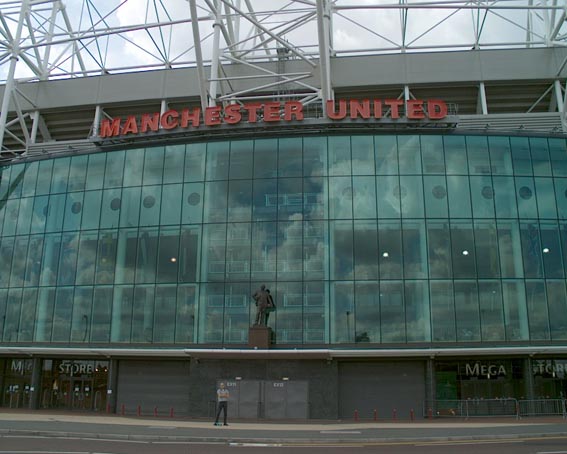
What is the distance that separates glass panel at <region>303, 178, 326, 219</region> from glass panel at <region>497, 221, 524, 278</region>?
981 cm

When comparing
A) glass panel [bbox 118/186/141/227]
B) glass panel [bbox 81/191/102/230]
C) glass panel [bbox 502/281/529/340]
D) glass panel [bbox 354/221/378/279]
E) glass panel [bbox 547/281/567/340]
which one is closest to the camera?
glass panel [bbox 502/281/529/340]

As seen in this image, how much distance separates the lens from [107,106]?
157 ft

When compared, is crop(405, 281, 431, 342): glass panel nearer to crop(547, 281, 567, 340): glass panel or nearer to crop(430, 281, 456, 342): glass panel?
crop(430, 281, 456, 342): glass panel

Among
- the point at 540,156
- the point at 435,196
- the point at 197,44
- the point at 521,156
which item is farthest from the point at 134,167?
the point at 540,156

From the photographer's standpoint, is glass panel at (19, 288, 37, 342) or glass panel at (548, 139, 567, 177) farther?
glass panel at (19, 288, 37, 342)

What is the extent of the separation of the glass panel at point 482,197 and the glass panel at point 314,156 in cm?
850

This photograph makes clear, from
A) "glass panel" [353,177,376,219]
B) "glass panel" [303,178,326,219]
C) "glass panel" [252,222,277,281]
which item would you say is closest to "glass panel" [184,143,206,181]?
"glass panel" [252,222,277,281]

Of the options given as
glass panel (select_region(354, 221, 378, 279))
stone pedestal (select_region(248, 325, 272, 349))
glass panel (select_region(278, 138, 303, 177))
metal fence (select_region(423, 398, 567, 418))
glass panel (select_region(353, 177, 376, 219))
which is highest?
glass panel (select_region(278, 138, 303, 177))

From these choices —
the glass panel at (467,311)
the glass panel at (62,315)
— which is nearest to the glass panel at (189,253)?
the glass panel at (62,315)

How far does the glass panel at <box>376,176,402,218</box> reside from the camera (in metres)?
34.9

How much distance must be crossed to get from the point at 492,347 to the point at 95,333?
22056 millimetres

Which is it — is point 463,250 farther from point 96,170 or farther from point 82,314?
point 96,170

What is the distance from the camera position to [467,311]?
33469mm

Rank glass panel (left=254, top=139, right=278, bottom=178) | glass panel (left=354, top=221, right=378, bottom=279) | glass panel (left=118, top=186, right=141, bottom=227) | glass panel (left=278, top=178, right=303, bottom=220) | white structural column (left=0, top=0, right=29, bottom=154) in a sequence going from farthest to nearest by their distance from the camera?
white structural column (left=0, top=0, right=29, bottom=154) → glass panel (left=118, top=186, right=141, bottom=227) → glass panel (left=254, top=139, right=278, bottom=178) → glass panel (left=278, top=178, right=303, bottom=220) → glass panel (left=354, top=221, right=378, bottom=279)
